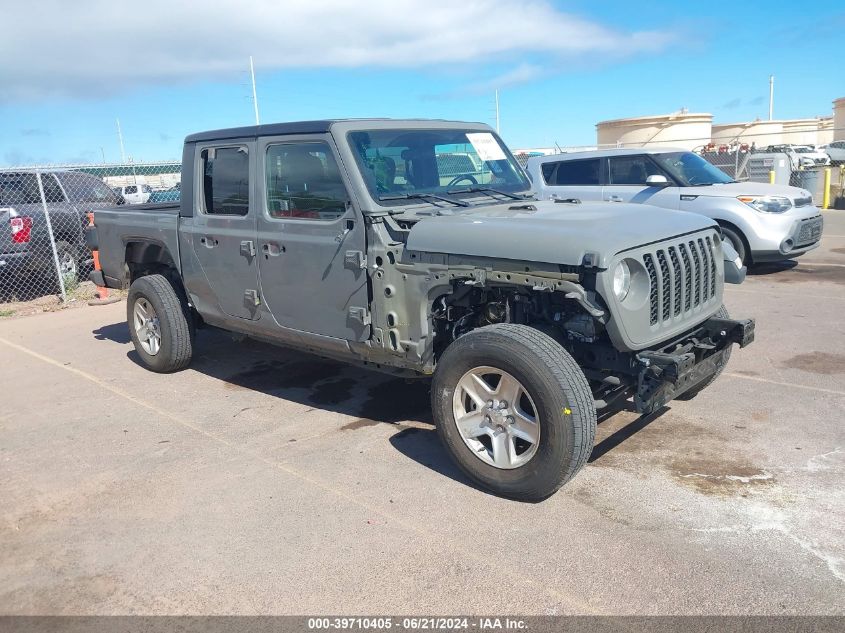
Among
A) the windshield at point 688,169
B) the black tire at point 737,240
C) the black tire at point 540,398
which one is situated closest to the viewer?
the black tire at point 540,398

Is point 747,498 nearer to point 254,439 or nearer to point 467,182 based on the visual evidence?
point 467,182

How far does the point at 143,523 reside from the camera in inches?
148

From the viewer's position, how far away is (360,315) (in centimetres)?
448

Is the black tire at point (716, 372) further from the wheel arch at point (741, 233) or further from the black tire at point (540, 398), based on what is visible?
the wheel arch at point (741, 233)

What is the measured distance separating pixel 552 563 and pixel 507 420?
81cm

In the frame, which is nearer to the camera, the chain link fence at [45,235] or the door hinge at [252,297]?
the door hinge at [252,297]

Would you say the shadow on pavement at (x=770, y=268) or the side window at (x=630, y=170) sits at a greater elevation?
the side window at (x=630, y=170)

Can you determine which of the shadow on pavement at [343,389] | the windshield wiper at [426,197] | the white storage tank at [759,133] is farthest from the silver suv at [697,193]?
the white storage tank at [759,133]

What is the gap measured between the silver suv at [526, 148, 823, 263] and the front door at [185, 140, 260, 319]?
5.24 m

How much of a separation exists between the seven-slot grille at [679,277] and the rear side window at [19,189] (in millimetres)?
9782

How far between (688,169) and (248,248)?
730 centimetres

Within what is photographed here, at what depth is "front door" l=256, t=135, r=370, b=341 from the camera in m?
4.47

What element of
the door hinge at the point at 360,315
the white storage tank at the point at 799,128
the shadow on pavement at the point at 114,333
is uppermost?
the white storage tank at the point at 799,128

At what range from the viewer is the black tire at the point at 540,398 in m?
3.48
